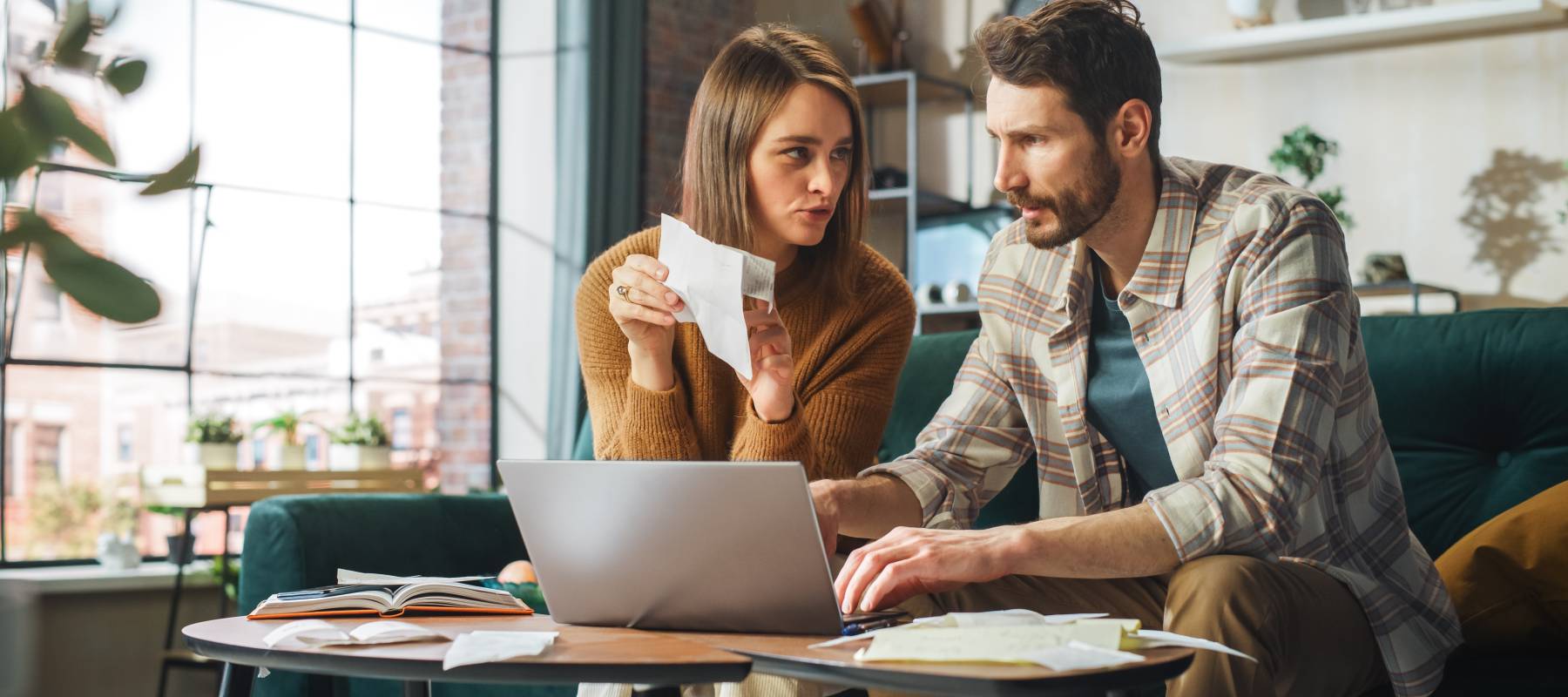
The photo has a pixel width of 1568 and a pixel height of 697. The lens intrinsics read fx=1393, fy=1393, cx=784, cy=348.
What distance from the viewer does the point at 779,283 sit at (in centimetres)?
204

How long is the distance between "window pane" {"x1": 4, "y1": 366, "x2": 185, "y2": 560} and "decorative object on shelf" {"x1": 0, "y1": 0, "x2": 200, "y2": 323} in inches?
140

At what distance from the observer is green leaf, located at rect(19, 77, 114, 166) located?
26 centimetres

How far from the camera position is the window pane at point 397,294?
4141mm

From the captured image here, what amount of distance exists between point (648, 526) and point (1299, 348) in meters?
0.75

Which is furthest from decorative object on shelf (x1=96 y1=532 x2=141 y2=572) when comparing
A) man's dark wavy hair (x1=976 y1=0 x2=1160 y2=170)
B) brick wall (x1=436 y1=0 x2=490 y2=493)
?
man's dark wavy hair (x1=976 y1=0 x2=1160 y2=170)

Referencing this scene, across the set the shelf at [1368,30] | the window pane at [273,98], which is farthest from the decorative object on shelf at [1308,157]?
the window pane at [273,98]

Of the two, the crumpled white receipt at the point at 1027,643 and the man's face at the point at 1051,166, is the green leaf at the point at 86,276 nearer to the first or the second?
the crumpled white receipt at the point at 1027,643

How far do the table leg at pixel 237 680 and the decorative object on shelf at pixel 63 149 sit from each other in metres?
1.08

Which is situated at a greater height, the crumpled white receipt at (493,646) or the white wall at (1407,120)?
the white wall at (1407,120)

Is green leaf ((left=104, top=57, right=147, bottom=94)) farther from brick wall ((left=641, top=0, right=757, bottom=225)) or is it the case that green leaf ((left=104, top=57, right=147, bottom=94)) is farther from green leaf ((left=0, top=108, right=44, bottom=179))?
brick wall ((left=641, top=0, right=757, bottom=225))

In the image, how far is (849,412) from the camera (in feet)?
6.36

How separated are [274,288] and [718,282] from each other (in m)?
2.80

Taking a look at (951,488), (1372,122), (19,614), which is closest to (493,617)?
(951,488)

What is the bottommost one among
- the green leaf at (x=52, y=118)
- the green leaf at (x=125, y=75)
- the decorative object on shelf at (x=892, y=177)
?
the green leaf at (x=52, y=118)
